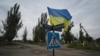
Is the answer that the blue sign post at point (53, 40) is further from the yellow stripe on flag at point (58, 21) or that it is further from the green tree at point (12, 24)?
the green tree at point (12, 24)

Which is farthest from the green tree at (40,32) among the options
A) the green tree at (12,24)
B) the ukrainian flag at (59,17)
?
the ukrainian flag at (59,17)

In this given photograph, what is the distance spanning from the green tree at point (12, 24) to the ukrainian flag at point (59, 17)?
39.4m

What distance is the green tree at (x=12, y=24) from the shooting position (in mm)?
42844

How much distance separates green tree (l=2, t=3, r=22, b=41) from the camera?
42.8 m

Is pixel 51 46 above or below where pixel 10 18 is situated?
below

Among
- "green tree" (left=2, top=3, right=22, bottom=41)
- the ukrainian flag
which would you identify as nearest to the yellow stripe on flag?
the ukrainian flag

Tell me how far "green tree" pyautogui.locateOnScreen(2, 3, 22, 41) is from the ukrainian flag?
39422 mm

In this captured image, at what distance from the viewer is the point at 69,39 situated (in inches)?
2052

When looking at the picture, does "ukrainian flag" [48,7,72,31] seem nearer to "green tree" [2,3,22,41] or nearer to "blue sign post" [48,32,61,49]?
"blue sign post" [48,32,61,49]

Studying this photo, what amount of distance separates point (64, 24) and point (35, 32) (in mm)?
57104

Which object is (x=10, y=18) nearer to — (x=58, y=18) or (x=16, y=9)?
(x=16, y=9)

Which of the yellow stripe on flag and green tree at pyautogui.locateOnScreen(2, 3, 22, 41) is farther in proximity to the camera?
green tree at pyautogui.locateOnScreen(2, 3, 22, 41)

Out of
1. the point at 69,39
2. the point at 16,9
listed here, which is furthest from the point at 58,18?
the point at 69,39

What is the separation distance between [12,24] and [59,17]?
40364 millimetres
